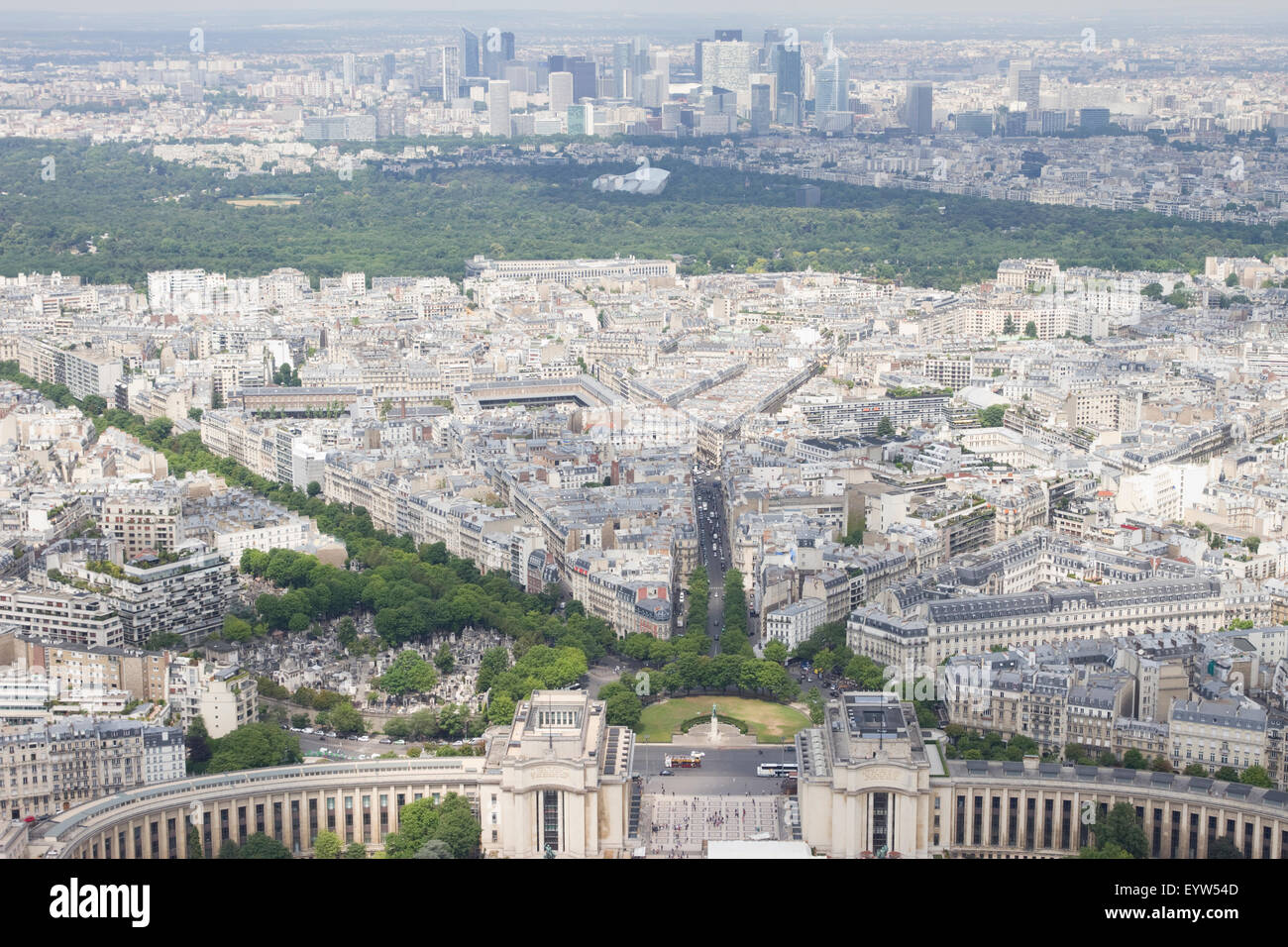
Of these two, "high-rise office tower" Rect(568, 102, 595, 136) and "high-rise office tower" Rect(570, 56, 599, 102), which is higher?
"high-rise office tower" Rect(570, 56, 599, 102)

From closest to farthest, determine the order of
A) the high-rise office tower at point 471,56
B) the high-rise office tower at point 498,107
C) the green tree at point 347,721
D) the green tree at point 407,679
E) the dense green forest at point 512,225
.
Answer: the green tree at point 347,721 < the green tree at point 407,679 < the dense green forest at point 512,225 < the high-rise office tower at point 498,107 < the high-rise office tower at point 471,56

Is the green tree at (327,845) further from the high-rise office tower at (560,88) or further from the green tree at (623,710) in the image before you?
the high-rise office tower at (560,88)

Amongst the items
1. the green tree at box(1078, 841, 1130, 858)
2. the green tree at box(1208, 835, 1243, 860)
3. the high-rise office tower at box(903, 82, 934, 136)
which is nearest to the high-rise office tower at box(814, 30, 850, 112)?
the high-rise office tower at box(903, 82, 934, 136)

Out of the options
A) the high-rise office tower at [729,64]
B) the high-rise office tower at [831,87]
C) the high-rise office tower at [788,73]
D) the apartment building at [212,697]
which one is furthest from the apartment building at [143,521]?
the high-rise office tower at [729,64]

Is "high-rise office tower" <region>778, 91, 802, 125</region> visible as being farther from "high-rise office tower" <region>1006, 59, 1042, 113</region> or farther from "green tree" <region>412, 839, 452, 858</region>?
"green tree" <region>412, 839, 452, 858</region>

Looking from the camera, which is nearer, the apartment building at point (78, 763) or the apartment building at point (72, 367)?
the apartment building at point (78, 763)
